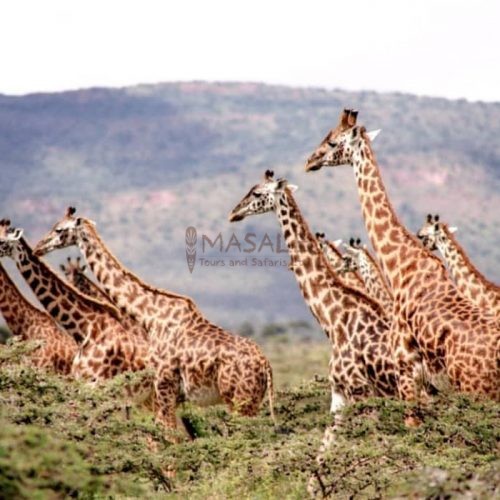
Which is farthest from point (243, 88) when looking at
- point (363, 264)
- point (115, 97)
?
point (363, 264)

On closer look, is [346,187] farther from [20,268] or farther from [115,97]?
[20,268]

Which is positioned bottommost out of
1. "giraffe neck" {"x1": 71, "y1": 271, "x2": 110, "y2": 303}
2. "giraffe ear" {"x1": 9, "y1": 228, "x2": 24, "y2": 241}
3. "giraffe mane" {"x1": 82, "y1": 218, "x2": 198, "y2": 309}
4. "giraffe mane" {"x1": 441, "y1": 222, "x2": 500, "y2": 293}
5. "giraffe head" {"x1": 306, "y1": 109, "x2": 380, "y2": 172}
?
"giraffe neck" {"x1": 71, "y1": 271, "x2": 110, "y2": 303}

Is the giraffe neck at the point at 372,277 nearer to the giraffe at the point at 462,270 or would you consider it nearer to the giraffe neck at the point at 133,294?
the giraffe at the point at 462,270

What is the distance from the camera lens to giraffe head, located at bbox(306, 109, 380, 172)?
15.0 m

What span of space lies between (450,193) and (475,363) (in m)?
78.5

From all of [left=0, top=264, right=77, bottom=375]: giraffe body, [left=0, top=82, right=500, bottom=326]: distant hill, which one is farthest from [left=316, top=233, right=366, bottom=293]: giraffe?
[left=0, top=82, right=500, bottom=326]: distant hill

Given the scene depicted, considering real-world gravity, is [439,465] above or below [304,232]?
below

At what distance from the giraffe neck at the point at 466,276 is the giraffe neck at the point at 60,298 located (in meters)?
3.52

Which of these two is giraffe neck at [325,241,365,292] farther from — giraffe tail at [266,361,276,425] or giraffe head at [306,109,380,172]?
giraffe head at [306,109,380,172]

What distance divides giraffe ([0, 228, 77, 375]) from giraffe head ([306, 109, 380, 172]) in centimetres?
488

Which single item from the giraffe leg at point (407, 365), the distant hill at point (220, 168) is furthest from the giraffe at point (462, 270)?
the distant hill at point (220, 168)

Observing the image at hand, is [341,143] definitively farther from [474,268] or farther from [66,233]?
[66,233]

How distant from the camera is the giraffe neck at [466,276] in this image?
1712 centimetres

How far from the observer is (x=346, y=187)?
88.2 m
